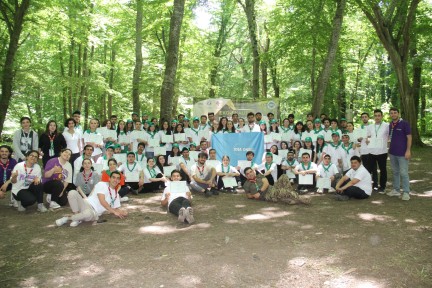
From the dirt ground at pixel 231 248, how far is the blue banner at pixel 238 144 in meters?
3.44

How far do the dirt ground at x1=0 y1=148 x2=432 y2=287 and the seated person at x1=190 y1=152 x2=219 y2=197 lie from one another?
1683 mm

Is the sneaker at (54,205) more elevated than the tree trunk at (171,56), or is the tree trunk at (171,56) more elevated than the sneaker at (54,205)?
the tree trunk at (171,56)

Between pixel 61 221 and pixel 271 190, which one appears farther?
pixel 271 190

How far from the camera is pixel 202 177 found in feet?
31.5

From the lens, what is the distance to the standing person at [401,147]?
791 cm

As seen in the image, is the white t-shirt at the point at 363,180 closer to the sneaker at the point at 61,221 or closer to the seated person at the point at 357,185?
the seated person at the point at 357,185

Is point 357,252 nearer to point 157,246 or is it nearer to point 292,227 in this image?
point 292,227

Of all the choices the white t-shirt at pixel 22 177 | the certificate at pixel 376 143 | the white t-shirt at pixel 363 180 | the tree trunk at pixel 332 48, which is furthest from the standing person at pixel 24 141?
the tree trunk at pixel 332 48

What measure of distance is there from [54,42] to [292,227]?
1690cm

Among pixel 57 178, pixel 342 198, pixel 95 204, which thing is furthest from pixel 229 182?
pixel 57 178

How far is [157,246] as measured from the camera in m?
5.36

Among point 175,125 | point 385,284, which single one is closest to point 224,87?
point 175,125

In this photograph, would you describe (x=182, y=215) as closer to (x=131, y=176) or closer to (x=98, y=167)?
(x=131, y=176)

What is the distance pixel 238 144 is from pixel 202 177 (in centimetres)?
206
